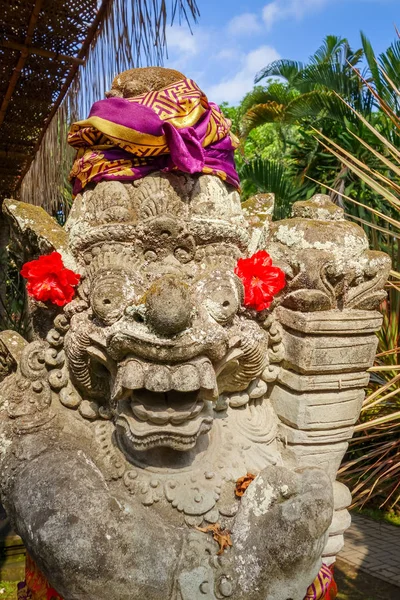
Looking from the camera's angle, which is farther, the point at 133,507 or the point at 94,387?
the point at 94,387

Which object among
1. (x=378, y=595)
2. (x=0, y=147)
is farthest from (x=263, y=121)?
(x=378, y=595)

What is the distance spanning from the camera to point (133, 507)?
1554 millimetres

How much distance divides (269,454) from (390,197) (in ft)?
6.03

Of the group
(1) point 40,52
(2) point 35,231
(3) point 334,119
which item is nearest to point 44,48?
(1) point 40,52

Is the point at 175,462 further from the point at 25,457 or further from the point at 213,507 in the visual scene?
the point at 25,457

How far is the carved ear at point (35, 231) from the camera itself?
1.85m

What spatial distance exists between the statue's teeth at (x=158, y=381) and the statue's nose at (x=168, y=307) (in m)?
0.11

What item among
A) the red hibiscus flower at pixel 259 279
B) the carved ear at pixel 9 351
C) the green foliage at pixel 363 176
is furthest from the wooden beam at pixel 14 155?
the red hibiscus flower at pixel 259 279

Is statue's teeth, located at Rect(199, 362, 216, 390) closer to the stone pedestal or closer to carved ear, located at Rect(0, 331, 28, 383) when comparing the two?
the stone pedestal

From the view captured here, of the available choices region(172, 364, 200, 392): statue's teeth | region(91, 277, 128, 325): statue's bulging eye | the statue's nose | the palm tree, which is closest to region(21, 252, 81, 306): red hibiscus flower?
region(91, 277, 128, 325): statue's bulging eye

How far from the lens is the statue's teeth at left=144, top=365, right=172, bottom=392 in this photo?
1.46 metres

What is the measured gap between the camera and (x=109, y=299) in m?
1.60

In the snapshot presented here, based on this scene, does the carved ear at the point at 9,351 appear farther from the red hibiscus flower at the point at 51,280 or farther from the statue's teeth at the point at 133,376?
the statue's teeth at the point at 133,376

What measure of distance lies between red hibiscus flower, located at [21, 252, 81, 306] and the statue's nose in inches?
15.1
